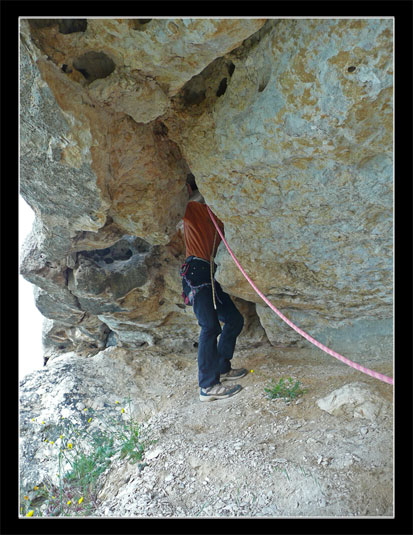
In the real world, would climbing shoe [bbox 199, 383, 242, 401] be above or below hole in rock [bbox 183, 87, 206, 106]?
below

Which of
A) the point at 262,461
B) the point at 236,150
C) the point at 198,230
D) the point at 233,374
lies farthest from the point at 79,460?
the point at 236,150

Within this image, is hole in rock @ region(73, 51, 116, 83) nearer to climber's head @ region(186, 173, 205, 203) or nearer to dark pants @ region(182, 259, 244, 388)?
climber's head @ region(186, 173, 205, 203)

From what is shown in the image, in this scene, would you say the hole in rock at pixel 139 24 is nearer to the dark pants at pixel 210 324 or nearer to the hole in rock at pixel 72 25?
the hole in rock at pixel 72 25

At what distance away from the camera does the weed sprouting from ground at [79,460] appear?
2.74 metres

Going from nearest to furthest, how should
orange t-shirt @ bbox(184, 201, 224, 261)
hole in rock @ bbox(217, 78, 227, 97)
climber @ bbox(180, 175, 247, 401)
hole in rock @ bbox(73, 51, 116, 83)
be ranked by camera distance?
1. hole in rock @ bbox(73, 51, 116, 83)
2. hole in rock @ bbox(217, 78, 227, 97)
3. climber @ bbox(180, 175, 247, 401)
4. orange t-shirt @ bbox(184, 201, 224, 261)

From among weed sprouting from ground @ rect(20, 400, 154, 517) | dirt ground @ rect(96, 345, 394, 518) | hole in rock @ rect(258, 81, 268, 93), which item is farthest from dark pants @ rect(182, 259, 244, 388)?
hole in rock @ rect(258, 81, 268, 93)

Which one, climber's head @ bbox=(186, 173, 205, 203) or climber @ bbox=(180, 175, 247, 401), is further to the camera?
climber's head @ bbox=(186, 173, 205, 203)

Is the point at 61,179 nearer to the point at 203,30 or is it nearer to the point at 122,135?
the point at 122,135

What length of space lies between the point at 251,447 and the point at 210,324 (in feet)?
4.46

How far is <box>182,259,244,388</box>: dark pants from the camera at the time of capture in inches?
148

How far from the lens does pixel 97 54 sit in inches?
89.9

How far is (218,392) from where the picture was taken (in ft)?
12.0

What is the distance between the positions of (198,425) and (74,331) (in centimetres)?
356

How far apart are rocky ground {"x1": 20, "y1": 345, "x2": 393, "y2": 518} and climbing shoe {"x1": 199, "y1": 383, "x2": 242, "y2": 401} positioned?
8 cm
